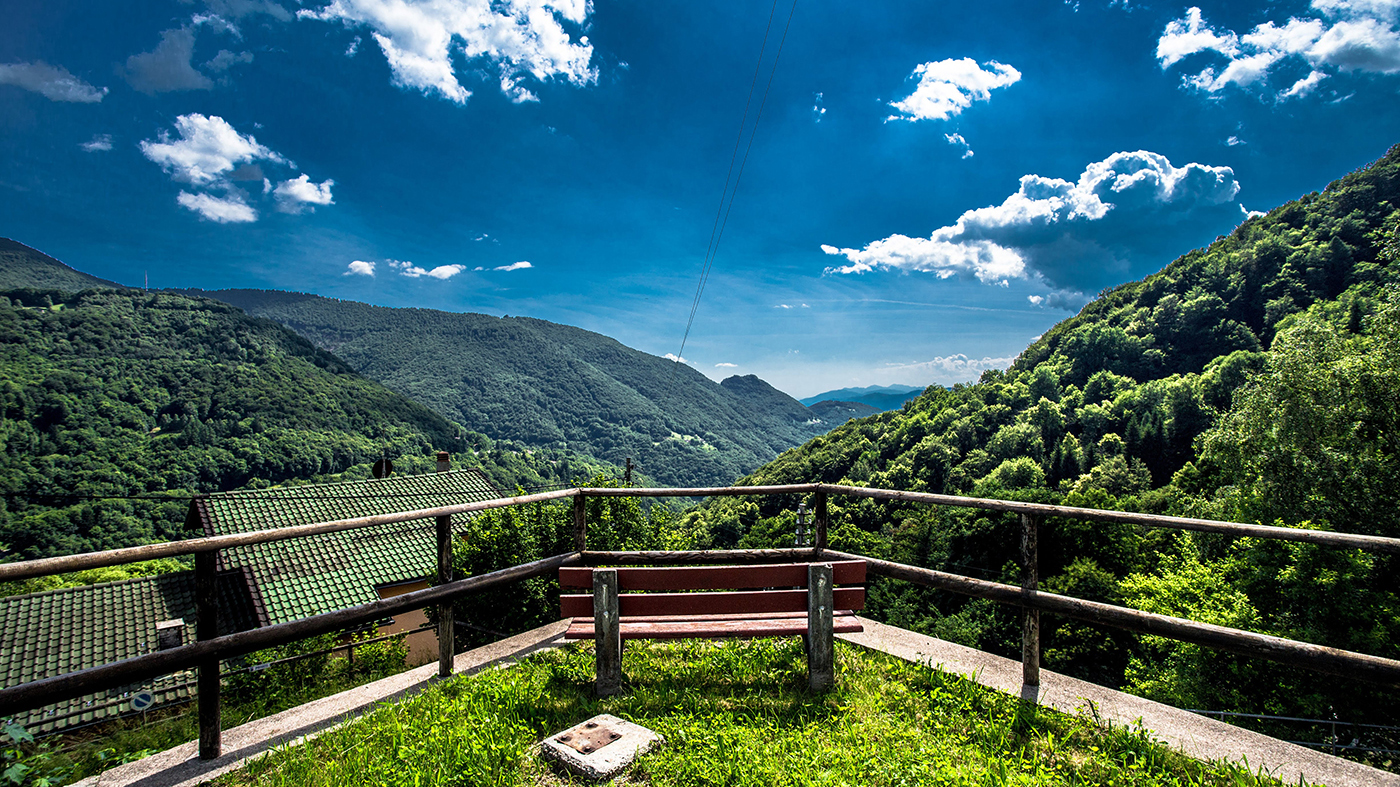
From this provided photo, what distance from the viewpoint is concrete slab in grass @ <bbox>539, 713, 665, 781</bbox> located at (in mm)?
2539

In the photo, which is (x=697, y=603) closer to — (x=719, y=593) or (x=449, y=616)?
(x=719, y=593)

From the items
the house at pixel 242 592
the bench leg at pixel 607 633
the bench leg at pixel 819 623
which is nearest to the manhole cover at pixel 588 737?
the bench leg at pixel 607 633

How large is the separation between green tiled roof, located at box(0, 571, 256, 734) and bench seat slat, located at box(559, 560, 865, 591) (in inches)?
607

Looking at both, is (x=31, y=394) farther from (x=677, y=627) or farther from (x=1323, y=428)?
(x=1323, y=428)

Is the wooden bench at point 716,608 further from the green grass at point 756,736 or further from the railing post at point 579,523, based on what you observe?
the railing post at point 579,523

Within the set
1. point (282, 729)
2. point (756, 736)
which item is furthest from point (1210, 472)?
point (282, 729)

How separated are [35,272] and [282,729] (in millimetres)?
265256

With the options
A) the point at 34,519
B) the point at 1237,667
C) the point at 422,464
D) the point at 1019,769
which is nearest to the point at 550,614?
the point at 1019,769

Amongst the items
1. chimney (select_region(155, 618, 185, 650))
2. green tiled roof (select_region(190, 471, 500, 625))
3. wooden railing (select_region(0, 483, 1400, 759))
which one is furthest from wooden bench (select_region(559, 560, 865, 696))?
green tiled roof (select_region(190, 471, 500, 625))

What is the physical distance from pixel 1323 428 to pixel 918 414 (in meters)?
66.5

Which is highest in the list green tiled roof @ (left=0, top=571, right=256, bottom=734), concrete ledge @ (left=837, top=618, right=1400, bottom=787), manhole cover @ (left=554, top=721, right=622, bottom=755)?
manhole cover @ (left=554, top=721, right=622, bottom=755)

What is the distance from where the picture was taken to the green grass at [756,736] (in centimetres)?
248

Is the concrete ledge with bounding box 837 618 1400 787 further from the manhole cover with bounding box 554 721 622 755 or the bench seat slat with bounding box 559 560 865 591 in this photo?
the manhole cover with bounding box 554 721 622 755

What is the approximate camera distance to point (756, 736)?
281cm
